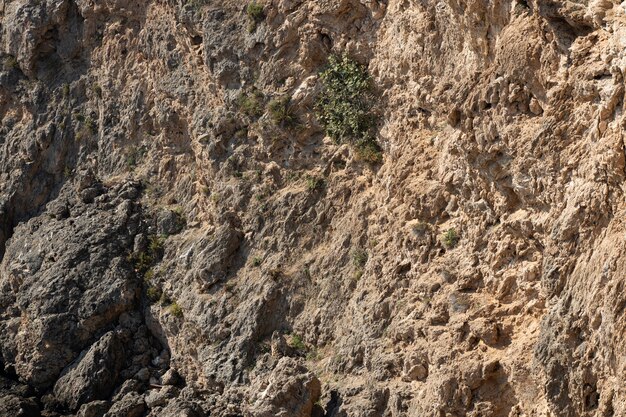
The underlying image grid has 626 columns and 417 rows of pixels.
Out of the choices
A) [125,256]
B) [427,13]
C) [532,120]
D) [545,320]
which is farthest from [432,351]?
[125,256]

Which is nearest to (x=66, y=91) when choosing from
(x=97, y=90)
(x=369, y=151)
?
(x=97, y=90)

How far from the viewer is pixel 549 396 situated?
35.7ft

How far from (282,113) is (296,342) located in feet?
13.1

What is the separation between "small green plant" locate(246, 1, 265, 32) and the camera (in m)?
17.7

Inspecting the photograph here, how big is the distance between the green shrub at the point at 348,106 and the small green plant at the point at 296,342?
315 cm

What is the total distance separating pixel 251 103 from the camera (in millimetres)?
17719

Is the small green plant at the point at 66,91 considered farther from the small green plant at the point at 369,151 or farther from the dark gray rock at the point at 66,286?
the small green plant at the point at 369,151

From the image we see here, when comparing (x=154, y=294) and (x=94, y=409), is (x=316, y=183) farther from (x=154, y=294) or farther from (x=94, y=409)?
(x=94, y=409)

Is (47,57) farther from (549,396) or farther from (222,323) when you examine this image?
(549,396)

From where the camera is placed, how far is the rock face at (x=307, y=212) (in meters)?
10.8

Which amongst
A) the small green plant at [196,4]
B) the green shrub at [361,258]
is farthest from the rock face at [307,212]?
the small green plant at [196,4]

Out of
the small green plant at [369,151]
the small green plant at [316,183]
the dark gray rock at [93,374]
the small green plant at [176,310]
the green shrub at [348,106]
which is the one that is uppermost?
the green shrub at [348,106]

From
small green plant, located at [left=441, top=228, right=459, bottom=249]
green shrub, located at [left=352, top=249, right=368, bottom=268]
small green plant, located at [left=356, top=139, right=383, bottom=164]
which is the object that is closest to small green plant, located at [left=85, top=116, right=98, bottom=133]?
small green plant, located at [left=356, top=139, right=383, bottom=164]

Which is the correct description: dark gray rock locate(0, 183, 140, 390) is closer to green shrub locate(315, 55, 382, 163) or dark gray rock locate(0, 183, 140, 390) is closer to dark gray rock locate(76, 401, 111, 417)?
dark gray rock locate(76, 401, 111, 417)
